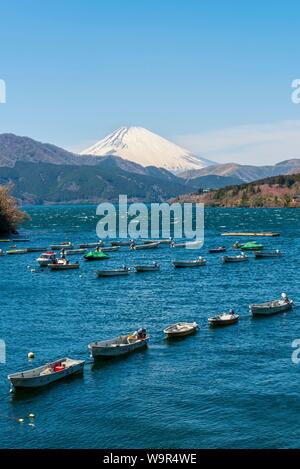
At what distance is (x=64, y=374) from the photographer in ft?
181

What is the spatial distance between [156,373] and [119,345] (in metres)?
7.91

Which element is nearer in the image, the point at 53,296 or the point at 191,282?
the point at 53,296

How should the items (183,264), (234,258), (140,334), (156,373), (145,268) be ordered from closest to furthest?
(156,373) < (140,334) < (145,268) < (183,264) < (234,258)

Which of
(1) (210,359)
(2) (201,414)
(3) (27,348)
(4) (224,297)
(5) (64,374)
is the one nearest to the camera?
(2) (201,414)

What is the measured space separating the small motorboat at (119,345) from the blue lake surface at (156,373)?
3.83 ft

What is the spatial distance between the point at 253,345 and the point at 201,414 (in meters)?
22.3

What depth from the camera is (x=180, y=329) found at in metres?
70.5

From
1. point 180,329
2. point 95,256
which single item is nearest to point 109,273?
point 95,256

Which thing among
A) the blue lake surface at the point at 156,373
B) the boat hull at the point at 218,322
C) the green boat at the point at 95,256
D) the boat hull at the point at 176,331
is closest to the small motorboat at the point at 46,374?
the blue lake surface at the point at 156,373

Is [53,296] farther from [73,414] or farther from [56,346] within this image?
[73,414]

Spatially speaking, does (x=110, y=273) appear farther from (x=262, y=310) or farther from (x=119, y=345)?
(x=119, y=345)

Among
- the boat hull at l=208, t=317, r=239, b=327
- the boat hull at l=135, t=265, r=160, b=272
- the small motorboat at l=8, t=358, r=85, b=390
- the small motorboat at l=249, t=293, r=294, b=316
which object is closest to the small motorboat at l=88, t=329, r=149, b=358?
the small motorboat at l=8, t=358, r=85, b=390

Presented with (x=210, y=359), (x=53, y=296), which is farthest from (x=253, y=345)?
(x=53, y=296)

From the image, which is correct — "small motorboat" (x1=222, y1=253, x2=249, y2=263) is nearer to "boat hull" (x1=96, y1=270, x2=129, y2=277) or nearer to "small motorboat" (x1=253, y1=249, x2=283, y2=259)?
"small motorboat" (x1=253, y1=249, x2=283, y2=259)
